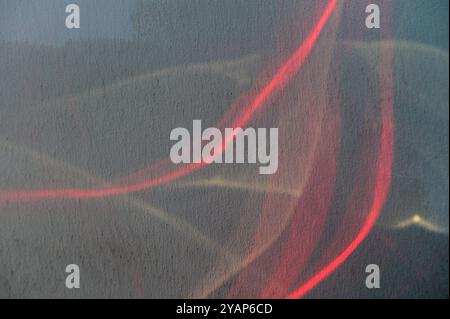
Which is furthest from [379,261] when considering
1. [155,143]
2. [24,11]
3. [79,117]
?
[24,11]

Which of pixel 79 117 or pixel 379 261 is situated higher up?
pixel 79 117

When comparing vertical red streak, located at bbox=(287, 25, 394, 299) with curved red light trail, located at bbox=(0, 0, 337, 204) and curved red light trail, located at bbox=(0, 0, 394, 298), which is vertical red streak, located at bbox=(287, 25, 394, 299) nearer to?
curved red light trail, located at bbox=(0, 0, 394, 298)

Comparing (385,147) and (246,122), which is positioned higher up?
(246,122)

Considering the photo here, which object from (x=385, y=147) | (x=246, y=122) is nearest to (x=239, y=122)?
(x=246, y=122)

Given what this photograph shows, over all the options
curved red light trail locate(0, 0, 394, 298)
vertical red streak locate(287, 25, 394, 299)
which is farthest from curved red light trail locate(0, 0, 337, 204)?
vertical red streak locate(287, 25, 394, 299)

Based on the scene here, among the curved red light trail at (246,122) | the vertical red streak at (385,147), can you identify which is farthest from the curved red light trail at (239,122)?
the vertical red streak at (385,147)

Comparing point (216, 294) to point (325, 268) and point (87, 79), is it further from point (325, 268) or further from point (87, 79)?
point (87, 79)

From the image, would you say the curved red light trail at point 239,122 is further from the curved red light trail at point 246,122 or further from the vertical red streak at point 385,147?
the vertical red streak at point 385,147

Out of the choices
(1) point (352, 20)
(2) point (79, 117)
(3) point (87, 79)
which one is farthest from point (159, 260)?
(1) point (352, 20)

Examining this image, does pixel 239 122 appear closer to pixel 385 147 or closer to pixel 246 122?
pixel 246 122

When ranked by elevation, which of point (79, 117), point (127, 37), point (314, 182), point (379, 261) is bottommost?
point (379, 261)
